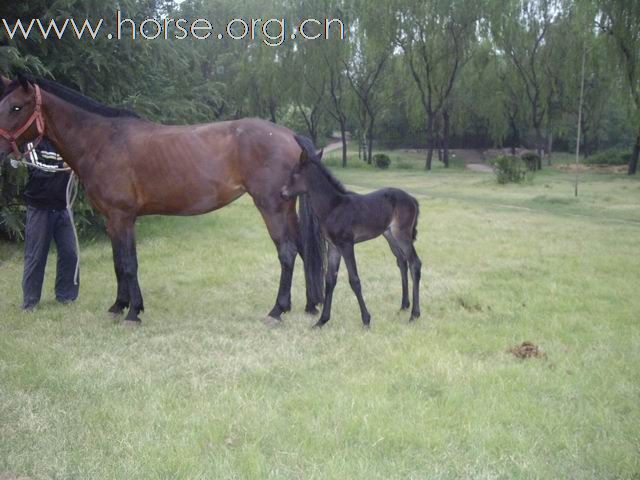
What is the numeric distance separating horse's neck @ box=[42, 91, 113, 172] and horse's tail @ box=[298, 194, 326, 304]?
2062mm

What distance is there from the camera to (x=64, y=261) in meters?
6.86

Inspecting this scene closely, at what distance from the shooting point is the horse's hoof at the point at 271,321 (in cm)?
596

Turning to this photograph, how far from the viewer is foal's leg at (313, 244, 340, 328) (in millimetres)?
5844

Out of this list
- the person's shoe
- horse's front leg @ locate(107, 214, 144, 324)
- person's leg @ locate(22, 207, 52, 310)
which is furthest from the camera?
the person's shoe

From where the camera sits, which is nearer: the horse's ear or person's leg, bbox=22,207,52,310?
the horse's ear

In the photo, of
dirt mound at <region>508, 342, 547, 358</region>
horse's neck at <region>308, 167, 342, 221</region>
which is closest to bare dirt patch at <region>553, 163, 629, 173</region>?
horse's neck at <region>308, 167, 342, 221</region>

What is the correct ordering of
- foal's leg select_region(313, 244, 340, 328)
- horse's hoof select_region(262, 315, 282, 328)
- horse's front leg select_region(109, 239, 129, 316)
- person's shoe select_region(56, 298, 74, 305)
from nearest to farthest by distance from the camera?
1. foal's leg select_region(313, 244, 340, 328)
2. horse's hoof select_region(262, 315, 282, 328)
3. horse's front leg select_region(109, 239, 129, 316)
4. person's shoe select_region(56, 298, 74, 305)

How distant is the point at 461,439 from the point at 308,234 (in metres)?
3.06

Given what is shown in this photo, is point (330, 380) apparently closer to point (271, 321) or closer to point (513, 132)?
point (271, 321)

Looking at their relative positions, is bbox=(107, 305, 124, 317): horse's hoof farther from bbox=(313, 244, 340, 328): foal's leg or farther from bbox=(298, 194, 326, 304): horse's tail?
bbox=(313, 244, 340, 328): foal's leg

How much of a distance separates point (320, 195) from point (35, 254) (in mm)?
3142

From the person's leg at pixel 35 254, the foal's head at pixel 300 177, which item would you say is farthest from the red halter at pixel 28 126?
the foal's head at pixel 300 177

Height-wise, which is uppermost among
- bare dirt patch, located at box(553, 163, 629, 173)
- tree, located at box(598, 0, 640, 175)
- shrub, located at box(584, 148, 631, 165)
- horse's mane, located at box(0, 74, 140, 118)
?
tree, located at box(598, 0, 640, 175)

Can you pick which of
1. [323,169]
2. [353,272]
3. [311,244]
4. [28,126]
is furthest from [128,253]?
[353,272]
